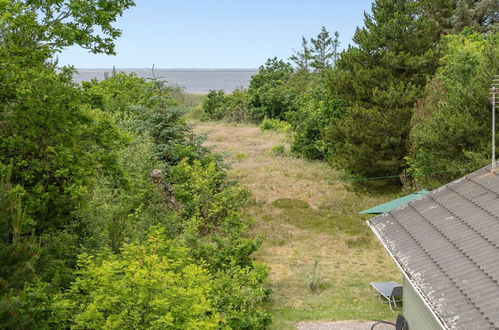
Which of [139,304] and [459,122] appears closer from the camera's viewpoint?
[139,304]

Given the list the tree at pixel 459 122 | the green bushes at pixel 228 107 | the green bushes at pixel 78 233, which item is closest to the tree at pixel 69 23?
the green bushes at pixel 78 233

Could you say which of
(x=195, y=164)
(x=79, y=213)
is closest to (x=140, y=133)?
(x=195, y=164)

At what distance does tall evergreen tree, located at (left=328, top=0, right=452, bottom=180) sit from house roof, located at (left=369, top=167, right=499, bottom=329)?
1615 cm

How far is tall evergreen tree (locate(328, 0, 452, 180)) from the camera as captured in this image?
85.1 ft

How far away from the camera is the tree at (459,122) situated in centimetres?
1852

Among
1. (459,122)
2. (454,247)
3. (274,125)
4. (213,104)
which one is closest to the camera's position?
(454,247)

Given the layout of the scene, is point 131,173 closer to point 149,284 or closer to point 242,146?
point 149,284

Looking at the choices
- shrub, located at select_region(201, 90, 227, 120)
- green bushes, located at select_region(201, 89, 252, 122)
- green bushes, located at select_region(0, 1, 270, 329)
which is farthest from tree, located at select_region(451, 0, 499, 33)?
green bushes, located at select_region(0, 1, 270, 329)

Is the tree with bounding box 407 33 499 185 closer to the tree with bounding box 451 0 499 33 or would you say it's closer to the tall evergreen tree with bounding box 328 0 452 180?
the tall evergreen tree with bounding box 328 0 452 180

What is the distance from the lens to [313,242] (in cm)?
2077

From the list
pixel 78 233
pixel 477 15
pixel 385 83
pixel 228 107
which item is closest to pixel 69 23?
pixel 78 233

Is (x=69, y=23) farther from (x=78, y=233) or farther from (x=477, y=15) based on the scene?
(x=477, y=15)

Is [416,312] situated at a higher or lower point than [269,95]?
lower

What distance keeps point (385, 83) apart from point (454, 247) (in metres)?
19.9
